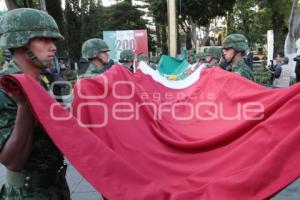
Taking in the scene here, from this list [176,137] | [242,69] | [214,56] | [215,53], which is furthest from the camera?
[215,53]

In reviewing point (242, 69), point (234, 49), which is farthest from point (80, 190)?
point (234, 49)

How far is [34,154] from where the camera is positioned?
7.93 ft

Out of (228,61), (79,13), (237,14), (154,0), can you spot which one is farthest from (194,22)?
(228,61)

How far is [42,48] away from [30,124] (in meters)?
0.50

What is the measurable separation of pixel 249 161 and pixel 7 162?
1332 mm

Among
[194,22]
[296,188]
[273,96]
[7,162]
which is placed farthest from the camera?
[194,22]

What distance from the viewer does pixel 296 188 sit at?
5.86 metres

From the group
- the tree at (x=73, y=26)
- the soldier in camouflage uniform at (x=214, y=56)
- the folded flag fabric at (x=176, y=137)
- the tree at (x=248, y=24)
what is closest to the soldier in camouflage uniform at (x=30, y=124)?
the folded flag fabric at (x=176, y=137)

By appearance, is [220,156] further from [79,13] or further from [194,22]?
[79,13]

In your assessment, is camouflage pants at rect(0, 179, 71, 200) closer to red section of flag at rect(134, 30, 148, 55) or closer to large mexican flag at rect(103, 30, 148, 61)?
large mexican flag at rect(103, 30, 148, 61)

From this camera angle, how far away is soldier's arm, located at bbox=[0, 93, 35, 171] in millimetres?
2172

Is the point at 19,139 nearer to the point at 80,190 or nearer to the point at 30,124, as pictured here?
the point at 30,124

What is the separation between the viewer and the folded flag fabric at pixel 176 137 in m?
2.27

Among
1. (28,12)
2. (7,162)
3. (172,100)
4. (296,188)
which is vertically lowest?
(296,188)
